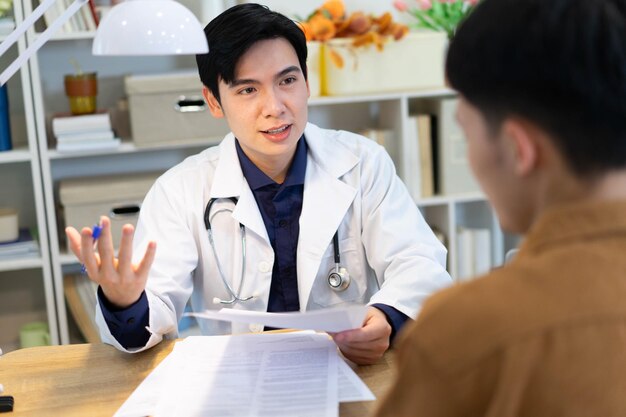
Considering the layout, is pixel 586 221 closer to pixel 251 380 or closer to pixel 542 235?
pixel 542 235

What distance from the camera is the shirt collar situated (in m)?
1.92

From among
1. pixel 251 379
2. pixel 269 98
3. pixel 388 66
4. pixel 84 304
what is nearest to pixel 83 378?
pixel 251 379

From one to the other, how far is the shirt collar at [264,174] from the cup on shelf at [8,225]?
1.33m

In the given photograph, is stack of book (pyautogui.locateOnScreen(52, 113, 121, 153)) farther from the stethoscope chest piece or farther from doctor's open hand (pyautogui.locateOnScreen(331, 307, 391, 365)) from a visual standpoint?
doctor's open hand (pyautogui.locateOnScreen(331, 307, 391, 365))

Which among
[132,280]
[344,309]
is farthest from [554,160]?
[132,280]

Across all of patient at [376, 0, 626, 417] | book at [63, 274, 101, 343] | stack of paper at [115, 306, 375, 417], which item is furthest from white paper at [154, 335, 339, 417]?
book at [63, 274, 101, 343]

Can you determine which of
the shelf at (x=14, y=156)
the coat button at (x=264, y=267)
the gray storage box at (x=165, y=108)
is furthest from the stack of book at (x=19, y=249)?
the coat button at (x=264, y=267)

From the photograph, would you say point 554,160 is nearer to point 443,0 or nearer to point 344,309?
point 344,309

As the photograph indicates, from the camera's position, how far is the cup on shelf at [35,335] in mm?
3035

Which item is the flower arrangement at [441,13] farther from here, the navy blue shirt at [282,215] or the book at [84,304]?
the book at [84,304]

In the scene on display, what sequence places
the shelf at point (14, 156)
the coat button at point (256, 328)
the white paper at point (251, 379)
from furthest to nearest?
the shelf at point (14, 156) < the coat button at point (256, 328) < the white paper at point (251, 379)

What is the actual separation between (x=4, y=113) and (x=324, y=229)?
1.56 meters

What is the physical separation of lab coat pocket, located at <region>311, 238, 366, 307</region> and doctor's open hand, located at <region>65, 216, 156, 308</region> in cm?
48

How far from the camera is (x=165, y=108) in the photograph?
2.94 meters
